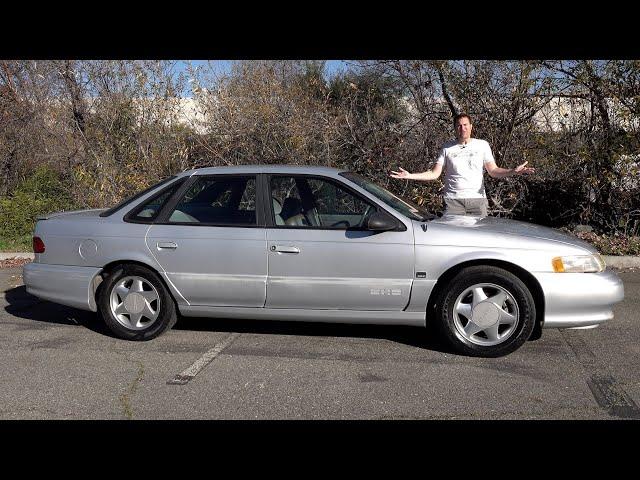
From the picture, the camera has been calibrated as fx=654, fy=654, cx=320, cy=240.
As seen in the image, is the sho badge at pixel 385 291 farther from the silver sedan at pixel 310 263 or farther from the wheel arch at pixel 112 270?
the wheel arch at pixel 112 270

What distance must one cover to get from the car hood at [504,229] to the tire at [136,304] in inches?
88.8

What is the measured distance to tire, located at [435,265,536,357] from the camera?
4.84m

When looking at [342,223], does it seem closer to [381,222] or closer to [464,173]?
[381,222]

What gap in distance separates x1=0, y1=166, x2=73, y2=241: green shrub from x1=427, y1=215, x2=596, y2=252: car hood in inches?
304

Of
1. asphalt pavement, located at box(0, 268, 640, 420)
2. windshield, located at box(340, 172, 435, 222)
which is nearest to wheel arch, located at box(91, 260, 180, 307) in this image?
asphalt pavement, located at box(0, 268, 640, 420)

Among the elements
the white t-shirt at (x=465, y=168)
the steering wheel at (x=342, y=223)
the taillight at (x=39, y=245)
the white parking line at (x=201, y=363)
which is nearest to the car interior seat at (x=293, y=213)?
the steering wheel at (x=342, y=223)

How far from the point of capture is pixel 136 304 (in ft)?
17.7

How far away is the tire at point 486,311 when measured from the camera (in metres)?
4.84

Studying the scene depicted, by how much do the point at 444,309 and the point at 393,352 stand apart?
21.0 inches

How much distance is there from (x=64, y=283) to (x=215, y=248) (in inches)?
54.3

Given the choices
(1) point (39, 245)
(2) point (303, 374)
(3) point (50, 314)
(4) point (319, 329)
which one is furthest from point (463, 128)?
(3) point (50, 314)

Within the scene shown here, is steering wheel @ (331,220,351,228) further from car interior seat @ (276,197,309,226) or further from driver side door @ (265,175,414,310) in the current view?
car interior seat @ (276,197,309,226)

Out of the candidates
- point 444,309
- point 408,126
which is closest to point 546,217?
point 408,126
